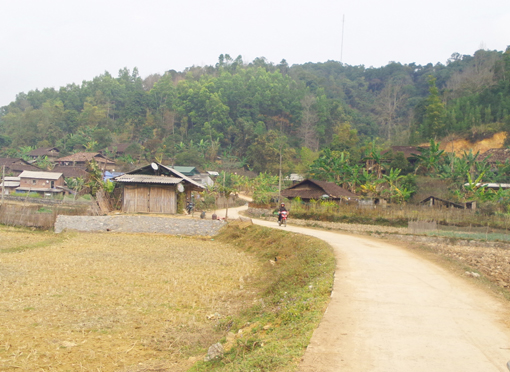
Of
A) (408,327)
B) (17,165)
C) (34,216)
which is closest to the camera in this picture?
(408,327)

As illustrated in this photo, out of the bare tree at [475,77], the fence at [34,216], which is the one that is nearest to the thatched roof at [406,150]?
the bare tree at [475,77]

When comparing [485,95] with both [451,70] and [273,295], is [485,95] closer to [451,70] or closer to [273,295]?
[451,70]

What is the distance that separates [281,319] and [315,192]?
27.7 m

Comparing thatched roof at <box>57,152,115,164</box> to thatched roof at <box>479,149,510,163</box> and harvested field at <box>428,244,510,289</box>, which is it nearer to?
thatched roof at <box>479,149,510,163</box>

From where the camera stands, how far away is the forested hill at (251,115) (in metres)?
69.0

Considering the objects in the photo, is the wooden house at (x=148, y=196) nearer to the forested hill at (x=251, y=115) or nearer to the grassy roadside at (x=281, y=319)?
the grassy roadside at (x=281, y=319)

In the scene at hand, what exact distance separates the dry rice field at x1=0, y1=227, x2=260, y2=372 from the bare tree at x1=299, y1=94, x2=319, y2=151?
6504 centimetres

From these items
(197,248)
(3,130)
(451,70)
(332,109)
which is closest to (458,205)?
(197,248)

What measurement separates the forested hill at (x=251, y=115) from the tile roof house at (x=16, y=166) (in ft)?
39.8

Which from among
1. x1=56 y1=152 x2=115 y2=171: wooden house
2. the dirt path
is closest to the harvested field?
the dirt path

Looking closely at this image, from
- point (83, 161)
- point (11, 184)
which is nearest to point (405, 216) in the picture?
point (11, 184)

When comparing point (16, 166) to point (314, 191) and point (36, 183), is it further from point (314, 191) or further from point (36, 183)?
point (314, 191)

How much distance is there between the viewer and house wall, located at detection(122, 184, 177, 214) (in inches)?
1156

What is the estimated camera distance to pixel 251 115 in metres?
86.9
